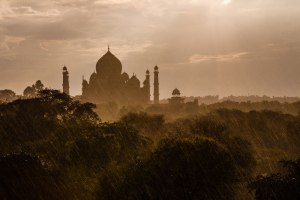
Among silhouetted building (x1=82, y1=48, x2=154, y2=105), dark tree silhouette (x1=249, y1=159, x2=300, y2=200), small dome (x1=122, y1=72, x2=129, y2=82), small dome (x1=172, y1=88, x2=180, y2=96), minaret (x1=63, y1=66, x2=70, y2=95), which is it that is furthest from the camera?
small dome (x1=172, y1=88, x2=180, y2=96)

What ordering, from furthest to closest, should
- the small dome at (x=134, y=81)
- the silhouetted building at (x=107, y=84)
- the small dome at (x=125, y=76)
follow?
1. the small dome at (x=134, y=81)
2. the small dome at (x=125, y=76)
3. the silhouetted building at (x=107, y=84)

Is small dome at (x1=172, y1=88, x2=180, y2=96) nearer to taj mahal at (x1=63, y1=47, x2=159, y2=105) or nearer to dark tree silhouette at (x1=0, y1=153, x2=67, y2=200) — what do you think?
taj mahal at (x1=63, y1=47, x2=159, y2=105)

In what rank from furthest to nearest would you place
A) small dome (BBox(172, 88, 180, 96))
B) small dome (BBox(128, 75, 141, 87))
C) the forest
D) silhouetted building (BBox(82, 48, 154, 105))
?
small dome (BBox(172, 88, 180, 96)) → small dome (BBox(128, 75, 141, 87)) → silhouetted building (BBox(82, 48, 154, 105)) → the forest

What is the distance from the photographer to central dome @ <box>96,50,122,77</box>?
105 meters

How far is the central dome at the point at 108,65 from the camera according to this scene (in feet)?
343

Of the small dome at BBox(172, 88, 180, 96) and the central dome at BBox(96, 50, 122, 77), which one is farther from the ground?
the central dome at BBox(96, 50, 122, 77)

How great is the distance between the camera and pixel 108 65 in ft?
343

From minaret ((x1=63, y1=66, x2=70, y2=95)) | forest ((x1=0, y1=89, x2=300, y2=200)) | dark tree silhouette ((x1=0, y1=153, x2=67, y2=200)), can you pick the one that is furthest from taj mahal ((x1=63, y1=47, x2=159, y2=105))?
dark tree silhouette ((x1=0, y1=153, x2=67, y2=200))

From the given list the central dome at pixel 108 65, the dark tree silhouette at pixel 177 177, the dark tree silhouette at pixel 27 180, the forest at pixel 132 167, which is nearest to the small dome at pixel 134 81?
the central dome at pixel 108 65

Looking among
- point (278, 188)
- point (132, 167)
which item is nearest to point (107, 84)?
point (132, 167)

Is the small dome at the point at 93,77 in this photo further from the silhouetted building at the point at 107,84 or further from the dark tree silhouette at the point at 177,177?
the dark tree silhouette at the point at 177,177

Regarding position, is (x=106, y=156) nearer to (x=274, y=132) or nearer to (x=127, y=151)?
(x=127, y=151)

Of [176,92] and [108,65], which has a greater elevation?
[108,65]

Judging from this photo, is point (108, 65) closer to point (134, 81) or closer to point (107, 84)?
A: point (107, 84)
